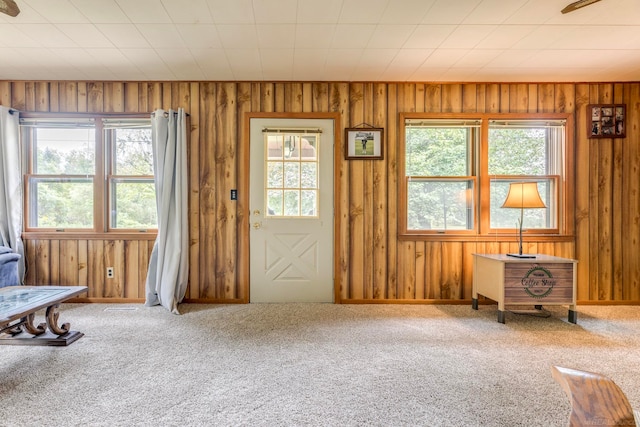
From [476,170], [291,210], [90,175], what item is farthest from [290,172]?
[90,175]

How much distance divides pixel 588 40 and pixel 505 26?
85 cm

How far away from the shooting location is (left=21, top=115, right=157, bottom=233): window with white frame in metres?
3.60

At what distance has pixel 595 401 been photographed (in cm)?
65

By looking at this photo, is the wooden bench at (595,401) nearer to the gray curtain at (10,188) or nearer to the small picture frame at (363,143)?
the small picture frame at (363,143)

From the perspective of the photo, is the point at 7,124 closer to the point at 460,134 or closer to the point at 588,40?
the point at 460,134

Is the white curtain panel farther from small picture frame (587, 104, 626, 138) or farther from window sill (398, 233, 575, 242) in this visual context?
small picture frame (587, 104, 626, 138)

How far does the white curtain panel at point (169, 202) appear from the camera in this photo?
3.41 metres

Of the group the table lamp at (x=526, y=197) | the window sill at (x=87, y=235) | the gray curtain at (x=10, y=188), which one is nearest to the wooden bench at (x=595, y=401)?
the table lamp at (x=526, y=197)

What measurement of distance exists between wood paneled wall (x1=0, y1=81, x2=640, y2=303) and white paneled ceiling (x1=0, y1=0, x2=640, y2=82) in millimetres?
172

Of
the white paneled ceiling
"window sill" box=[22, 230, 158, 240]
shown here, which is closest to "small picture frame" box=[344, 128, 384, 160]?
the white paneled ceiling

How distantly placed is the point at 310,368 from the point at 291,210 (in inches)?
74.0

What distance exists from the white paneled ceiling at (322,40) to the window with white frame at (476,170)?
514mm

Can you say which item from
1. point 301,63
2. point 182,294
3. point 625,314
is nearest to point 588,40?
point 301,63

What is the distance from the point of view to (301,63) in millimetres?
3145
